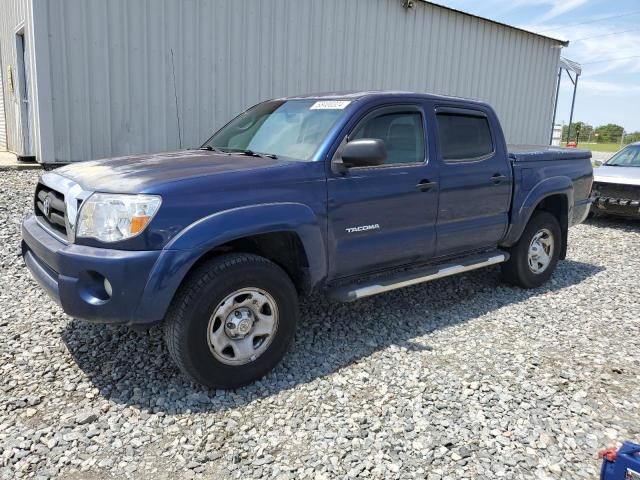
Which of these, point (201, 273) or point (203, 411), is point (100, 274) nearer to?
point (201, 273)

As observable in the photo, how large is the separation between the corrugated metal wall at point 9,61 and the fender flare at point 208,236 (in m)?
7.24

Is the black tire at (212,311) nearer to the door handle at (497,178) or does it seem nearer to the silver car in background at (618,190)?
the door handle at (497,178)

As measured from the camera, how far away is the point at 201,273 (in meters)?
3.04

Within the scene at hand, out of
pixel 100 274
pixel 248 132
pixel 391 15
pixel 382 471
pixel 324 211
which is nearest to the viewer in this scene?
pixel 382 471

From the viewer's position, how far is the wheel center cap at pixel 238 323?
125 inches

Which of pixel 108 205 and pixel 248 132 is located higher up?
pixel 248 132

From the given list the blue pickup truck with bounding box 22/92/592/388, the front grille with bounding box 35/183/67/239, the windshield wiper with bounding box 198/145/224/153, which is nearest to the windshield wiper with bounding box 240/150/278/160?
the blue pickup truck with bounding box 22/92/592/388

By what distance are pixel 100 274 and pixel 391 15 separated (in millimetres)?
9654

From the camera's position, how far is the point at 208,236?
2953 millimetres

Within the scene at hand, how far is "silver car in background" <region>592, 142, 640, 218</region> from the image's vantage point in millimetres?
8898

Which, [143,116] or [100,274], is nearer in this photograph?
[100,274]

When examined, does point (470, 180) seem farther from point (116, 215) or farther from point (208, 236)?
point (116, 215)

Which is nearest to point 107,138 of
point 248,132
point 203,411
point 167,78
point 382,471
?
point 167,78

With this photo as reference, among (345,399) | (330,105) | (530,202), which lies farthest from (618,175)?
(345,399)
